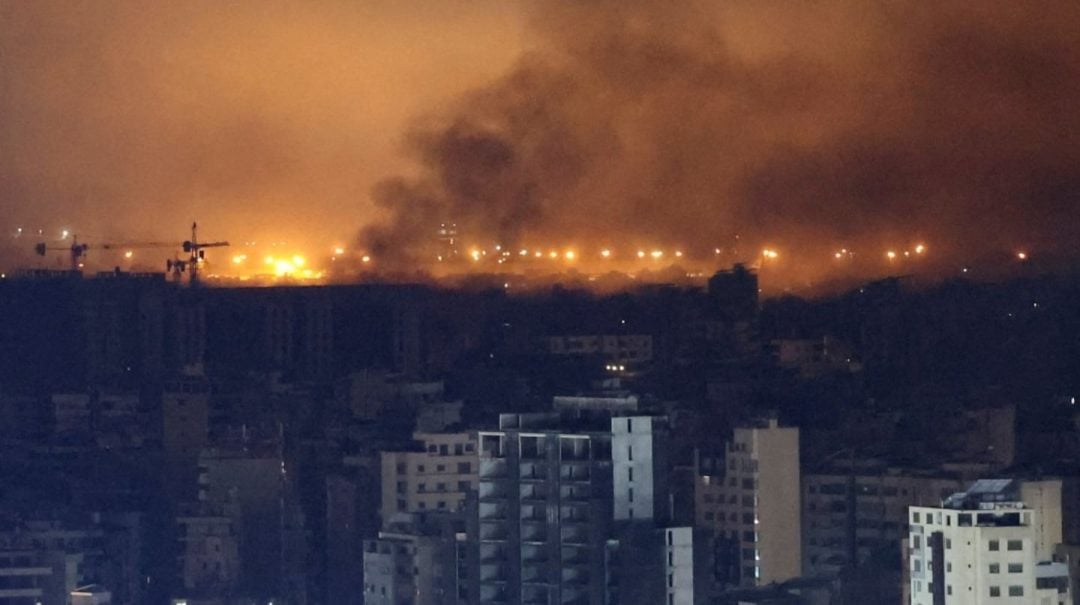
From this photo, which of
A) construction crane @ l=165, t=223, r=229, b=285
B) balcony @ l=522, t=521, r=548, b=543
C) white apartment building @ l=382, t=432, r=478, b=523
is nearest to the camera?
balcony @ l=522, t=521, r=548, b=543

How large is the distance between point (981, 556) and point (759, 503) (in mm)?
5694

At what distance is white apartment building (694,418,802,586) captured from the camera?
20.3 metres

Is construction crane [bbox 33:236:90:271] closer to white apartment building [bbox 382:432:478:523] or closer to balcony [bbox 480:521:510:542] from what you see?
white apartment building [bbox 382:432:478:523]

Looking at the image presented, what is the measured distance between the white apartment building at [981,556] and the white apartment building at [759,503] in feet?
14.7

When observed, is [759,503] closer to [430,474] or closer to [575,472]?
[430,474]

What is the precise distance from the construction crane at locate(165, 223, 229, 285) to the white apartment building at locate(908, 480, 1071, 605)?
15665 mm

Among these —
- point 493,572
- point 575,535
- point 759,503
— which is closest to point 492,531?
point 493,572

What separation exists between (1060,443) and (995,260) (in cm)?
271

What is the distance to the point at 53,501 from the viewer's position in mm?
25062

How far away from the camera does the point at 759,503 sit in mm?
20812

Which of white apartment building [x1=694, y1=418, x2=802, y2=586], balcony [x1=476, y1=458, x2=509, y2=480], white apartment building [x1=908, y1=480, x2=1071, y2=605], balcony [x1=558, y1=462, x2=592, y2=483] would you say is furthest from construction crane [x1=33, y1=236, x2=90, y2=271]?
white apartment building [x1=908, y1=480, x2=1071, y2=605]

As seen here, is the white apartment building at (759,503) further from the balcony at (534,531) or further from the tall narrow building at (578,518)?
the balcony at (534,531)

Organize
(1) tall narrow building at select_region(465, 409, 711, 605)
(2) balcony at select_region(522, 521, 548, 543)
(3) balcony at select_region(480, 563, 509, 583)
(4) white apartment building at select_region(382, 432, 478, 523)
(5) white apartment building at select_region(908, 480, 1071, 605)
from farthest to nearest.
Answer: (4) white apartment building at select_region(382, 432, 478, 523) < (3) balcony at select_region(480, 563, 509, 583) < (2) balcony at select_region(522, 521, 548, 543) < (1) tall narrow building at select_region(465, 409, 711, 605) < (5) white apartment building at select_region(908, 480, 1071, 605)

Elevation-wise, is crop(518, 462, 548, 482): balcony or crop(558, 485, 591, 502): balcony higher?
crop(518, 462, 548, 482): balcony
